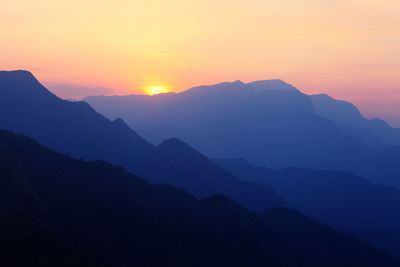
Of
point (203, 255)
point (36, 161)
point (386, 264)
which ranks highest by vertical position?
point (36, 161)

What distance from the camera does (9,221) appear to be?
8438cm

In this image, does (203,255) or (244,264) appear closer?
(203,255)

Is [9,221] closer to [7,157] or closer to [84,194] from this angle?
[7,157]

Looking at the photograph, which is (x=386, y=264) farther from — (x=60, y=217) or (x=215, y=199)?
(x=60, y=217)

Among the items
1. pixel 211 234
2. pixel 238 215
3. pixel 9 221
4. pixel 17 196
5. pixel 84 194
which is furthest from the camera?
pixel 238 215

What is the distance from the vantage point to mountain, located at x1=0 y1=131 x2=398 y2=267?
85062 millimetres

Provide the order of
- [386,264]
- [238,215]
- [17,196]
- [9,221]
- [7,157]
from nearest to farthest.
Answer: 1. [9,221]
2. [17,196]
3. [7,157]
4. [238,215]
5. [386,264]

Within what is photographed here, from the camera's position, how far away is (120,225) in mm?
112938

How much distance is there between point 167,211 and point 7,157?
1578 inches

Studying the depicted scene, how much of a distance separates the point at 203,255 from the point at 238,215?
28332 mm

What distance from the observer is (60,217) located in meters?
102

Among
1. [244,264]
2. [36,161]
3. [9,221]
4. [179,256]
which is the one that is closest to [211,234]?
[244,264]

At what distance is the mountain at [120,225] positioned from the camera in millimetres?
85062

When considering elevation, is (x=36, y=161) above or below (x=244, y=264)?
above
